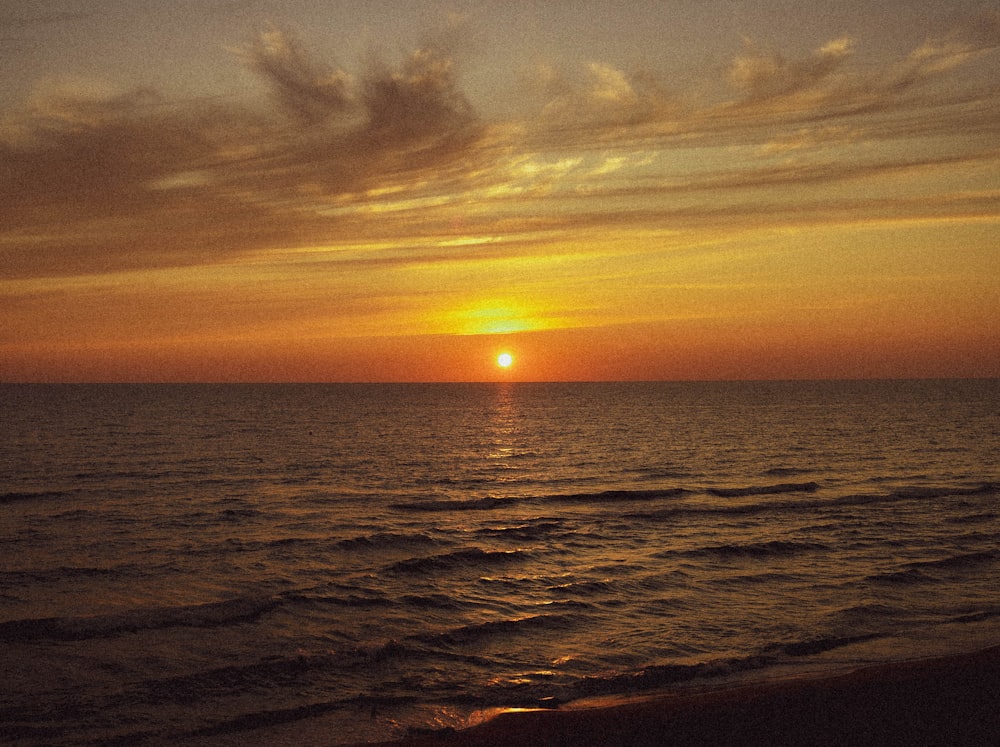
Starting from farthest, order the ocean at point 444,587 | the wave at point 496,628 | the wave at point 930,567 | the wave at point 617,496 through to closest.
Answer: the wave at point 617,496, the wave at point 930,567, the wave at point 496,628, the ocean at point 444,587

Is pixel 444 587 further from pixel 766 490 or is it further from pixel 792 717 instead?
pixel 766 490

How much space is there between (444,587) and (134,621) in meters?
6.83

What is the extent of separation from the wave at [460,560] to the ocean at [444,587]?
0.42ft

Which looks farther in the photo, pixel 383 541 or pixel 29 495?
pixel 29 495

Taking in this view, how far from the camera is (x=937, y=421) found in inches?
3322

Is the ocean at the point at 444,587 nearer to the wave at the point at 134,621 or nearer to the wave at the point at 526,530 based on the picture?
the wave at the point at 134,621

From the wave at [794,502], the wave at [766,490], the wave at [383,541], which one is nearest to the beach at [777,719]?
the wave at [383,541]

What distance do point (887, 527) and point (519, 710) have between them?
18784mm

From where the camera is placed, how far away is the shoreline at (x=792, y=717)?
9.64m

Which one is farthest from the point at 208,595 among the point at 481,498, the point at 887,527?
the point at 887,527

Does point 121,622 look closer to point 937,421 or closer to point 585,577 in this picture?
point 585,577

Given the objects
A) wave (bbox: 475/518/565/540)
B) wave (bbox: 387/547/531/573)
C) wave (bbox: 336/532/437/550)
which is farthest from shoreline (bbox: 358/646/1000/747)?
wave (bbox: 475/518/565/540)

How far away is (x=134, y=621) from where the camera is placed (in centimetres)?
1585

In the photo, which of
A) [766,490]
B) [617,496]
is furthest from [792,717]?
[766,490]
